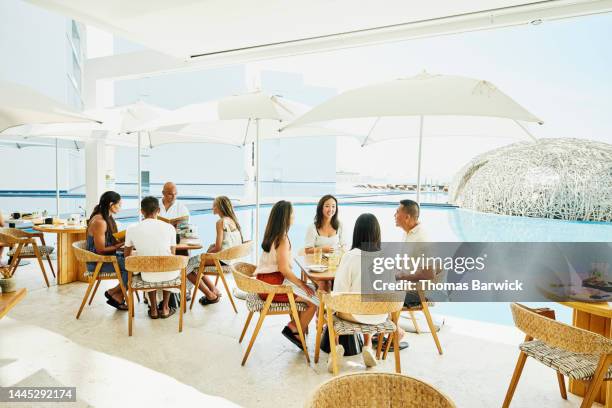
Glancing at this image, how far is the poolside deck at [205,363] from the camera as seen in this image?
252 cm

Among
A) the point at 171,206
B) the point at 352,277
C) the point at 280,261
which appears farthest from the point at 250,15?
the point at 352,277

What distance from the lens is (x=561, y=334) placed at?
1.87m

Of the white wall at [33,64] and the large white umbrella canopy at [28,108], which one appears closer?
the large white umbrella canopy at [28,108]

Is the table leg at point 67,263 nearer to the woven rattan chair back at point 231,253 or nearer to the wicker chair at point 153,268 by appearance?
the wicker chair at point 153,268

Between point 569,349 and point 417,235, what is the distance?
154cm

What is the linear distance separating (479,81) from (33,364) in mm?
3874

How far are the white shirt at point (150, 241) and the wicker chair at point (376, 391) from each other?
2663 millimetres

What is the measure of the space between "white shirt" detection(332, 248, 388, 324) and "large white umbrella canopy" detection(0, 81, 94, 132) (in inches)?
107

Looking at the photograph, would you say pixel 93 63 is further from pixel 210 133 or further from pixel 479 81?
pixel 479 81

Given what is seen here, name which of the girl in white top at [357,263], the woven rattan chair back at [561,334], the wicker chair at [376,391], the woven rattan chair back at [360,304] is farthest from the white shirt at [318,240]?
the wicker chair at [376,391]

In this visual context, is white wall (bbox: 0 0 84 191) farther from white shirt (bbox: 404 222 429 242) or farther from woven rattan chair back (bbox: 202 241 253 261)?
white shirt (bbox: 404 222 429 242)

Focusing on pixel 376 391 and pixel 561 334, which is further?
pixel 561 334

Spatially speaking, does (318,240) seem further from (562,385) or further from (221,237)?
(562,385)

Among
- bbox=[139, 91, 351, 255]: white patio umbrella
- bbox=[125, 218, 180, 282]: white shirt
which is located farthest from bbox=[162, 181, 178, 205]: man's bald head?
bbox=[125, 218, 180, 282]: white shirt
